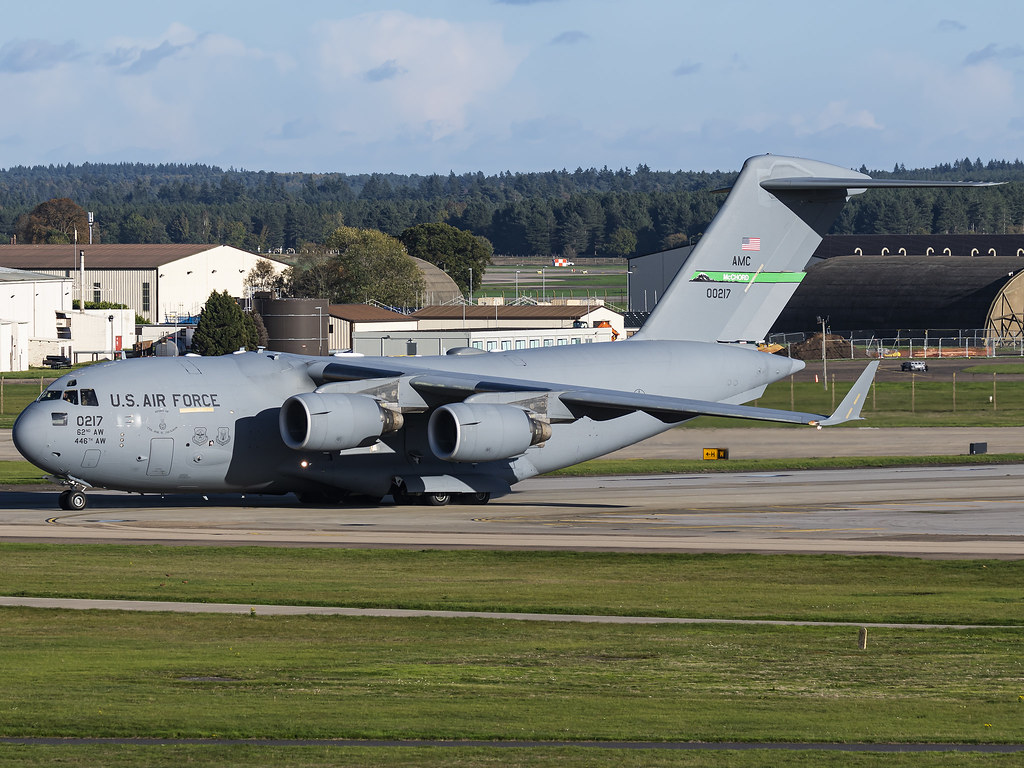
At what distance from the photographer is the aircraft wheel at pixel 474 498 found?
34969mm

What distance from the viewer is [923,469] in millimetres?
44188

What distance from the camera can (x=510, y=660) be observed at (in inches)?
614

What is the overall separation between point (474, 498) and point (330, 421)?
550cm

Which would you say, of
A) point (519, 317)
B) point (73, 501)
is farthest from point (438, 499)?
point (519, 317)

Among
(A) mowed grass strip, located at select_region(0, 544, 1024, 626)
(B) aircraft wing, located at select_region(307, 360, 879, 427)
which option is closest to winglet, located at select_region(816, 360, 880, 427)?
(B) aircraft wing, located at select_region(307, 360, 879, 427)

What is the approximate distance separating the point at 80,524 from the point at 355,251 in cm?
12057

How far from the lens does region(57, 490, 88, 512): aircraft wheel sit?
1270 inches

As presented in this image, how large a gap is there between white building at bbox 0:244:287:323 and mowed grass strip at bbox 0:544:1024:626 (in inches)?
4617

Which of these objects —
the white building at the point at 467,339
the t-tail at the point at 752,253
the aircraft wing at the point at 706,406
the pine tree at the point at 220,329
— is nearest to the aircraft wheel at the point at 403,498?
the aircraft wing at the point at 706,406

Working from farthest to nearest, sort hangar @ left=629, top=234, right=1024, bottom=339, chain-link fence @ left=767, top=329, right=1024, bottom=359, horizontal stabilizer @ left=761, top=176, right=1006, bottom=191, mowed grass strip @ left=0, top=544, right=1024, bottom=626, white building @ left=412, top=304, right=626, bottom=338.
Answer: hangar @ left=629, top=234, right=1024, bottom=339
chain-link fence @ left=767, top=329, right=1024, bottom=359
white building @ left=412, top=304, right=626, bottom=338
horizontal stabilizer @ left=761, top=176, right=1006, bottom=191
mowed grass strip @ left=0, top=544, right=1024, bottom=626

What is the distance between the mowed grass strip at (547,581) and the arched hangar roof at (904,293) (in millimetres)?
105082

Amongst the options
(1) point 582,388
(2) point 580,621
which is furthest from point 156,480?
(2) point 580,621

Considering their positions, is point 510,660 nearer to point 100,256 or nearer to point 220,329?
point 220,329

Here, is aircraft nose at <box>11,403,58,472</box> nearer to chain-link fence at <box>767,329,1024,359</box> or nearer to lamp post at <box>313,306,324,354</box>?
lamp post at <box>313,306,324,354</box>
